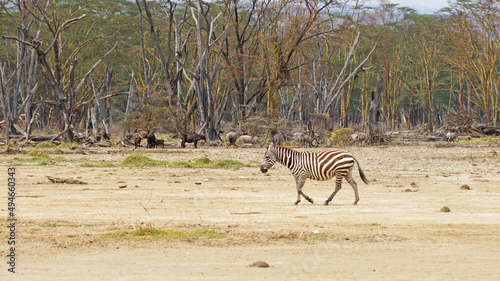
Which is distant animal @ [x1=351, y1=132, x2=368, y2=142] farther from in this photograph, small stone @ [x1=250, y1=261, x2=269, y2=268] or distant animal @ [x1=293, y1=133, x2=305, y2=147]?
small stone @ [x1=250, y1=261, x2=269, y2=268]

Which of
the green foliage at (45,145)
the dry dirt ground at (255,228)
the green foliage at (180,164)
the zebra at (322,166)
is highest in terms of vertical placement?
the zebra at (322,166)

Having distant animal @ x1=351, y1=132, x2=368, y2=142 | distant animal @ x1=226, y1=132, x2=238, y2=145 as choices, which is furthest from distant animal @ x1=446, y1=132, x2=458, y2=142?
distant animal @ x1=226, y1=132, x2=238, y2=145

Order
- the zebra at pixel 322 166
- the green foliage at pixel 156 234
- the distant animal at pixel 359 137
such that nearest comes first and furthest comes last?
the green foliage at pixel 156 234
the zebra at pixel 322 166
the distant animal at pixel 359 137

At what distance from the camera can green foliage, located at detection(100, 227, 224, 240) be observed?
25.8ft

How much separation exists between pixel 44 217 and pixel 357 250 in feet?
15.8

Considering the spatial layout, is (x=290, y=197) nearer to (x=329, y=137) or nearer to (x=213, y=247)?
(x=213, y=247)

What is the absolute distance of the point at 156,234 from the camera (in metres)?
7.97

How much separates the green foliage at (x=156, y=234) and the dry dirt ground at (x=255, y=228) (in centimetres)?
13

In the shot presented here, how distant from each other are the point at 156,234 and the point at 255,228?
4.45 ft

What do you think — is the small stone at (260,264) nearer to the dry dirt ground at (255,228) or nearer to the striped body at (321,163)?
the dry dirt ground at (255,228)

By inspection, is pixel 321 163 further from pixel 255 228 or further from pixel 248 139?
pixel 248 139

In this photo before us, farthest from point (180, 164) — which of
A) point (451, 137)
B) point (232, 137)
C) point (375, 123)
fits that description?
point (451, 137)

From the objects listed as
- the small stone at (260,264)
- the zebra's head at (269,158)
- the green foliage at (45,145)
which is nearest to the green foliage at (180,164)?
the zebra's head at (269,158)

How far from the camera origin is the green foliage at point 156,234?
788 centimetres
